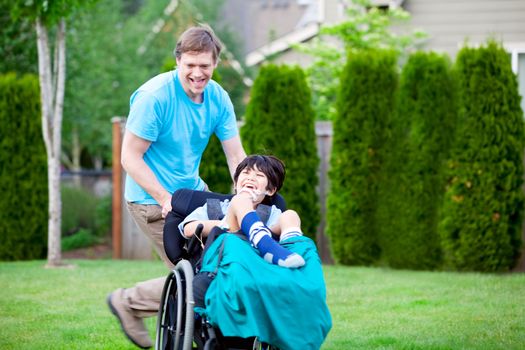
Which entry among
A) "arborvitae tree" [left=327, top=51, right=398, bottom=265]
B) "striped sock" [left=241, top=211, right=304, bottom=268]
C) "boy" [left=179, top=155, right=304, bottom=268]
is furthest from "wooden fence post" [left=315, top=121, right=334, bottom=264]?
"striped sock" [left=241, top=211, right=304, bottom=268]

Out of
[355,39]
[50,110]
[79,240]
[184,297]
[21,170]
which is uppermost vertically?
[355,39]

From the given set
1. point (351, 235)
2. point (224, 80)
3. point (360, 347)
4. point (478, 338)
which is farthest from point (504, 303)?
point (224, 80)

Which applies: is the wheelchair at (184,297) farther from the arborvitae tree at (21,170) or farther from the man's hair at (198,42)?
the arborvitae tree at (21,170)

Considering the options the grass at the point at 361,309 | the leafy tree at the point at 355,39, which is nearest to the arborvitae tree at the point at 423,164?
the grass at the point at 361,309

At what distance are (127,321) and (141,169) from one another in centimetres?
86

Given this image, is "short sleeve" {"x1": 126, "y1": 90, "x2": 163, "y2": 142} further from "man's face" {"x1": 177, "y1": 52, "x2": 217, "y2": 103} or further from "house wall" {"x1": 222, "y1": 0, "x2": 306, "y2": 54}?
"house wall" {"x1": 222, "y1": 0, "x2": 306, "y2": 54}

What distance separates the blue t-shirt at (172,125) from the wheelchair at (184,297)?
36 centimetres

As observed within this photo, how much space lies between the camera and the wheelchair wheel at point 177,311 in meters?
3.87

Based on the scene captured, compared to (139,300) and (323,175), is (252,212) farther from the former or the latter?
(323,175)

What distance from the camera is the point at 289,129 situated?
397 inches

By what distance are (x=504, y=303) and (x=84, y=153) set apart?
25005 millimetres

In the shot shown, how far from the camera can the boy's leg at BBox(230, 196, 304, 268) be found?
150 inches

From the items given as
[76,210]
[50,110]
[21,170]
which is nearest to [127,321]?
[50,110]

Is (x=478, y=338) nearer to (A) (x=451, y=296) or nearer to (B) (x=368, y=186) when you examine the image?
(A) (x=451, y=296)
